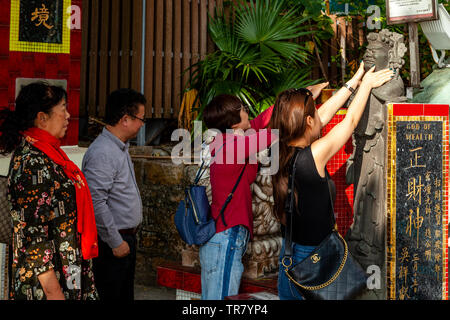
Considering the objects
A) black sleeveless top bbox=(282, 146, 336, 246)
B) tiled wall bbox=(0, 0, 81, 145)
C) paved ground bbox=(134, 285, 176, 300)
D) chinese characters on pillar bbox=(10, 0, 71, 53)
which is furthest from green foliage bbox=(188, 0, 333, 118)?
black sleeveless top bbox=(282, 146, 336, 246)

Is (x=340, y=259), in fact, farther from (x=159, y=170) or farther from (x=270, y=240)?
(x=159, y=170)

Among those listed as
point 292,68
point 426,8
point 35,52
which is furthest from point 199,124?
point 426,8

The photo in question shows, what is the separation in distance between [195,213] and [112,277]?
62cm

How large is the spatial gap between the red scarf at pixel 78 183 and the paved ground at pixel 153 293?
2.98 meters

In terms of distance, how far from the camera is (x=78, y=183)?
103 inches

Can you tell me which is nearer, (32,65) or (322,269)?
(322,269)

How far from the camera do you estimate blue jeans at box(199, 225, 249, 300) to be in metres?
3.09

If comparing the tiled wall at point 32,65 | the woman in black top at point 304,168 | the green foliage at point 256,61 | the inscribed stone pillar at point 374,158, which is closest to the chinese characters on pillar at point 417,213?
the inscribed stone pillar at point 374,158

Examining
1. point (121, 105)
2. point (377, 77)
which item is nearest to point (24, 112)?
point (121, 105)

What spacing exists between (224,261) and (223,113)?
0.80 meters

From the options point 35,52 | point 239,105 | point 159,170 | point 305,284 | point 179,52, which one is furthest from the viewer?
point 179,52

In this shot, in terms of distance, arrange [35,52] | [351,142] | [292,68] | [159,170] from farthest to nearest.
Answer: [292,68]
[159,170]
[35,52]
[351,142]

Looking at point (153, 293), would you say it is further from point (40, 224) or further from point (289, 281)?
point (40, 224)

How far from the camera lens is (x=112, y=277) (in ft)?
10.7
